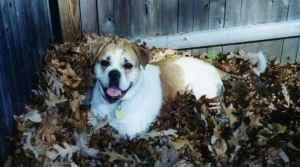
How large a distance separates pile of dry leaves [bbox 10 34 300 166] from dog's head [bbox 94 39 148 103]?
139 millimetres

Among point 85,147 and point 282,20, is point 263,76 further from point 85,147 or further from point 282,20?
point 85,147

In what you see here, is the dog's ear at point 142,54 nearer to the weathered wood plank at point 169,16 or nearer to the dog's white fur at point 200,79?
the dog's white fur at point 200,79

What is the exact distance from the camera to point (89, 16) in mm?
5098

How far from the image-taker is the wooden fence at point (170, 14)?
5051 mm

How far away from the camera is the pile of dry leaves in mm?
3811

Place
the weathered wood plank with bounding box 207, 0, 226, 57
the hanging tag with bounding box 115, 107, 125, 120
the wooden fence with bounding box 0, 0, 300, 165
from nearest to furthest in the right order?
the hanging tag with bounding box 115, 107, 125, 120
the wooden fence with bounding box 0, 0, 300, 165
the weathered wood plank with bounding box 207, 0, 226, 57

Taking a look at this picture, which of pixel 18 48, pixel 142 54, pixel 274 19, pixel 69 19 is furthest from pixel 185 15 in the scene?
pixel 18 48

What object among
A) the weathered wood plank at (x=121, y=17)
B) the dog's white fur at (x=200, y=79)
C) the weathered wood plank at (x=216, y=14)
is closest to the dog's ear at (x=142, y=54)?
the dog's white fur at (x=200, y=79)

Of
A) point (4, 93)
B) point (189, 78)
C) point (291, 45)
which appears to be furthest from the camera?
point (291, 45)

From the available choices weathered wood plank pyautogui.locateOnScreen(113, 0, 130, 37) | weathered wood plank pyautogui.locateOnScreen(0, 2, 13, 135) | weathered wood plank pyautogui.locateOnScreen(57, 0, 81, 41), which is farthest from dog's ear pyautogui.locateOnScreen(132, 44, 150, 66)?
weathered wood plank pyautogui.locateOnScreen(57, 0, 81, 41)

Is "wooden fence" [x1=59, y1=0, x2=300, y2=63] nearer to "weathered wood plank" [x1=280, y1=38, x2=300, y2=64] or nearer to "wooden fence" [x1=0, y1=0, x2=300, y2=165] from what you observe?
"wooden fence" [x1=0, y1=0, x2=300, y2=165]

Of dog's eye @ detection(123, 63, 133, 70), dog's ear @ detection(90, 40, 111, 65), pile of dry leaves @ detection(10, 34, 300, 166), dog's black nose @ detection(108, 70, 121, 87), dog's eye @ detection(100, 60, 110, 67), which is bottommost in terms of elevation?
pile of dry leaves @ detection(10, 34, 300, 166)

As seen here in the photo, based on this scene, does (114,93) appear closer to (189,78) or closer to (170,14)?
(189,78)

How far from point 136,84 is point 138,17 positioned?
1.29m
